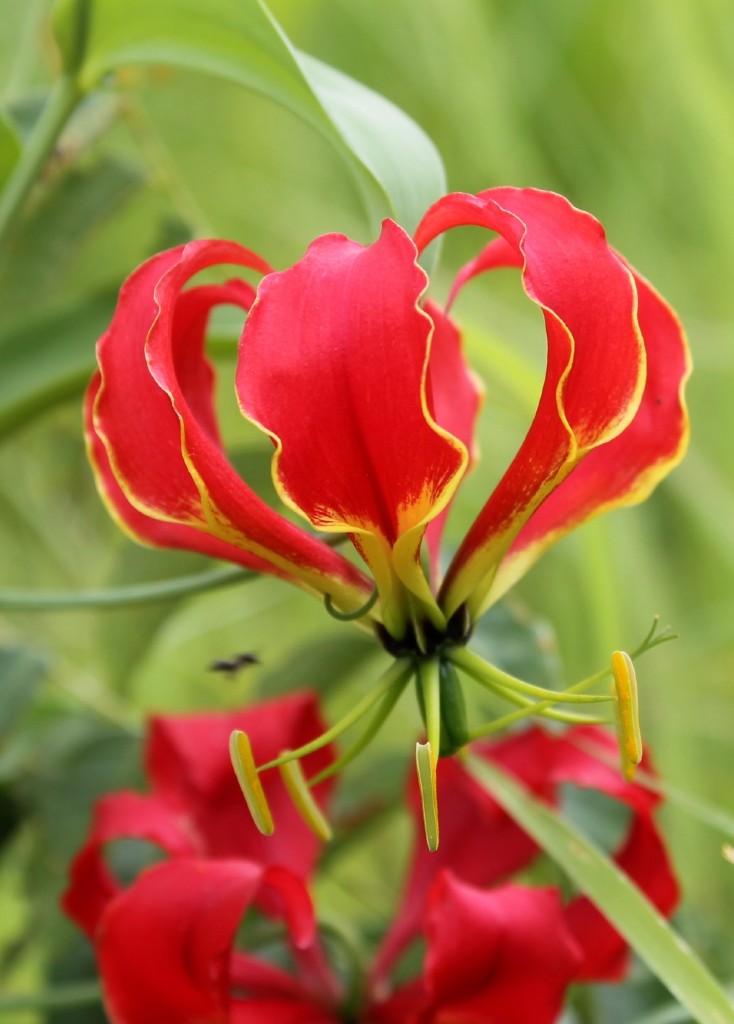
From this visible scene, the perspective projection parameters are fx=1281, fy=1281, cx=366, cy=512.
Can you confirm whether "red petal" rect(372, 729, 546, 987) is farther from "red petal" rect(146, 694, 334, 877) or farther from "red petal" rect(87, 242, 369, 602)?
"red petal" rect(87, 242, 369, 602)

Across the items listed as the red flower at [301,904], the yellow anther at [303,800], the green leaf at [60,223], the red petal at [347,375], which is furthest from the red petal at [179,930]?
the green leaf at [60,223]

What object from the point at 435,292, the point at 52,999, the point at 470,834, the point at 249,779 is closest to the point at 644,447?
the point at 249,779

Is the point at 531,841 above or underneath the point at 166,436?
underneath

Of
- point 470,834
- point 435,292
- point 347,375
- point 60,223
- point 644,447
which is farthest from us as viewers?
point 435,292

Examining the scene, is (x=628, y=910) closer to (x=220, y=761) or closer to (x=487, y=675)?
(x=487, y=675)

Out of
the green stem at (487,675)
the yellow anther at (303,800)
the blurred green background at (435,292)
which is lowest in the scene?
the blurred green background at (435,292)

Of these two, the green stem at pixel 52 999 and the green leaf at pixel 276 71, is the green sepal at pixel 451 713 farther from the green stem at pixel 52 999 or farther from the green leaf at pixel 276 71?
the green stem at pixel 52 999

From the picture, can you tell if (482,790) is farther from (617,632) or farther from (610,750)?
(617,632)

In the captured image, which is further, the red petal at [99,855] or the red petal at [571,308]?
the red petal at [99,855]

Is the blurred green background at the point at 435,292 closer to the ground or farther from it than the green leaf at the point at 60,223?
closer to the ground
